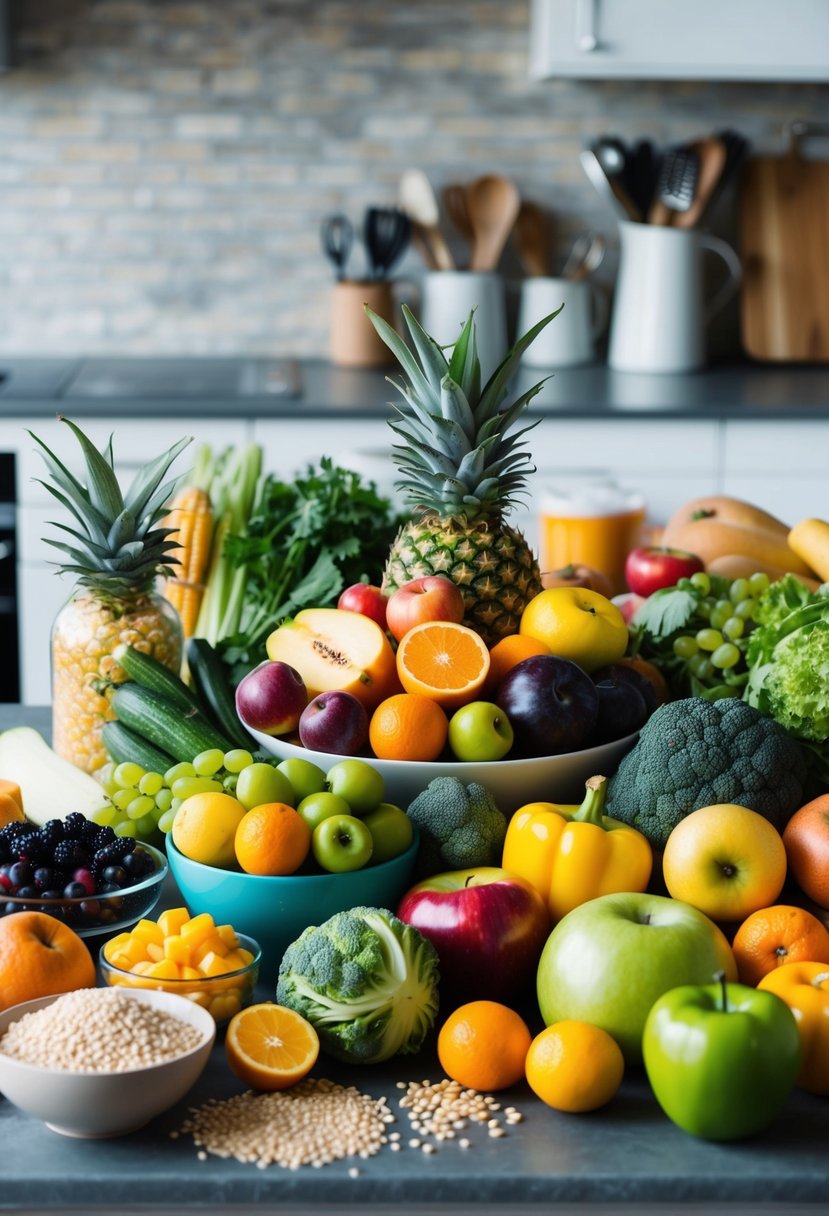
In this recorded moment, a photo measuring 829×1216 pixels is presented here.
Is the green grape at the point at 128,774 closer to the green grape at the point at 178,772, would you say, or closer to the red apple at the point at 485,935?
the green grape at the point at 178,772

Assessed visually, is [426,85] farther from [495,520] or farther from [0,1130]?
[0,1130]

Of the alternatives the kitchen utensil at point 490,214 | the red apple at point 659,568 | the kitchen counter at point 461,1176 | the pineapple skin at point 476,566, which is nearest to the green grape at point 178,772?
the pineapple skin at point 476,566

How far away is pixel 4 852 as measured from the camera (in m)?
1.18

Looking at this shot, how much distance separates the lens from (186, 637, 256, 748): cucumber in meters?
1.54

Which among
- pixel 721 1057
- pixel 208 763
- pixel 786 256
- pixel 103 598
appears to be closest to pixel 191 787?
pixel 208 763

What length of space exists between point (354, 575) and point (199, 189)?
8.46 ft

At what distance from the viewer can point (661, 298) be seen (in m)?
3.81

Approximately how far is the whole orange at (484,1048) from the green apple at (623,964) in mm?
47

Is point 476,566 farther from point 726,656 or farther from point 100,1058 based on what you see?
point 100,1058

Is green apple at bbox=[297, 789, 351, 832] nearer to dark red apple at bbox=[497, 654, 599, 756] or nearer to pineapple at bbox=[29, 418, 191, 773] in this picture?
dark red apple at bbox=[497, 654, 599, 756]

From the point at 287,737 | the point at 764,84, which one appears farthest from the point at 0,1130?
the point at 764,84

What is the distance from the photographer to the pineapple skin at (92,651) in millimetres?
1542

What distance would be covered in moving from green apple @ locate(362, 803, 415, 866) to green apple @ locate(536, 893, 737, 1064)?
18cm

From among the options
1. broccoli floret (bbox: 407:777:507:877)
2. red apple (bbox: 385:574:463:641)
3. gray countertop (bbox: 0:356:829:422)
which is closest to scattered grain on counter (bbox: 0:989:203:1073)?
broccoli floret (bbox: 407:777:507:877)
